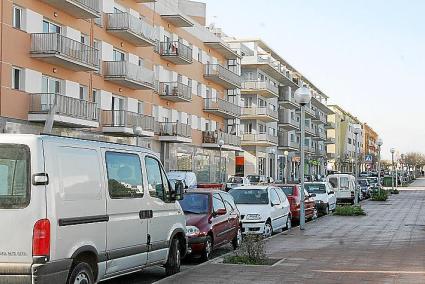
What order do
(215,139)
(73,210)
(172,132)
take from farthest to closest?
(215,139), (172,132), (73,210)

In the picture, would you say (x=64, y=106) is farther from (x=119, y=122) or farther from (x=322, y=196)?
(x=322, y=196)

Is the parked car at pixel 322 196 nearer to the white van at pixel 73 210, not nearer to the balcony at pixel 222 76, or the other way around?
the white van at pixel 73 210

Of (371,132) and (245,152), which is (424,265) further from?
(371,132)

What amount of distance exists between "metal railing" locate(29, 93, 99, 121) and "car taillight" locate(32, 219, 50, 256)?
872 inches

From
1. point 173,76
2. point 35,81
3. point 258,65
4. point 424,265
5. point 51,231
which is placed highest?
point 258,65

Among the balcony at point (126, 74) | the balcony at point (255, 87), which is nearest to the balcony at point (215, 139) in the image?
the balcony at point (255, 87)

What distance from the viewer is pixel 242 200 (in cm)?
1884

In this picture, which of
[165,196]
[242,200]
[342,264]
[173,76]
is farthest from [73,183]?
[173,76]

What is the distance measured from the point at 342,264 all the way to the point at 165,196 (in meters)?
3.83

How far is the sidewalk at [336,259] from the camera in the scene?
34.5 ft

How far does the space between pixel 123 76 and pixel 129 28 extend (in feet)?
9.40

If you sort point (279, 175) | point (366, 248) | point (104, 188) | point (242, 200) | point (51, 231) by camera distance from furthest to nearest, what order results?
point (279, 175), point (242, 200), point (366, 248), point (104, 188), point (51, 231)

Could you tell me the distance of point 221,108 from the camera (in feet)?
186

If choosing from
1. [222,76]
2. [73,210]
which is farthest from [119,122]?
[73,210]
